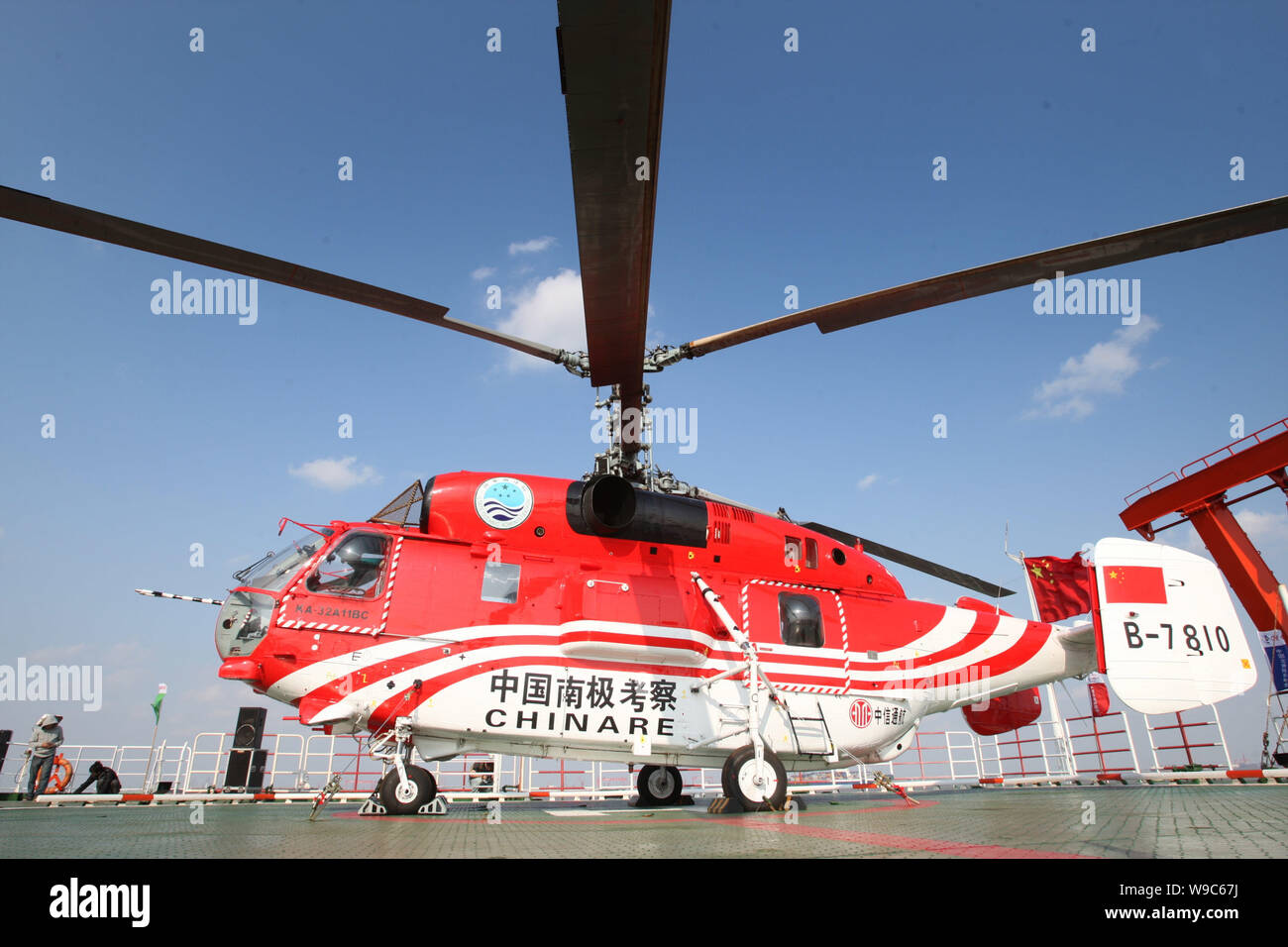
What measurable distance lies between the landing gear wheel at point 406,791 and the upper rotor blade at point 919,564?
614 cm

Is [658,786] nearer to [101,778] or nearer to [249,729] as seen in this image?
[249,729]

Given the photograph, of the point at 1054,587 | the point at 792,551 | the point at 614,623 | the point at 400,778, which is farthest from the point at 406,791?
the point at 1054,587

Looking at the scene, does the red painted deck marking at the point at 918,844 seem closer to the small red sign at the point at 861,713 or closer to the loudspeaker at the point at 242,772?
the small red sign at the point at 861,713

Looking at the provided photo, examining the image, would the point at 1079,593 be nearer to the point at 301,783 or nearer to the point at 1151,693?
the point at 1151,693

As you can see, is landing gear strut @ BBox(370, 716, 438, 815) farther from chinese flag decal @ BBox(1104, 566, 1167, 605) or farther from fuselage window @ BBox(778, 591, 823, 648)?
chinese flag decal @ BBox(1104, 566, 1167, 605)

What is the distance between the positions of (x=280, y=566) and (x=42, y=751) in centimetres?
836

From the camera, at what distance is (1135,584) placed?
880 centimetres

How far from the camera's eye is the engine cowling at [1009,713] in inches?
448

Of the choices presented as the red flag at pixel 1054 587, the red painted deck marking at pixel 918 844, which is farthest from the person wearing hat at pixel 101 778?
the red flag at pixel 1054 587

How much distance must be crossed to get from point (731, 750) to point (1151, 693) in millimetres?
5122
